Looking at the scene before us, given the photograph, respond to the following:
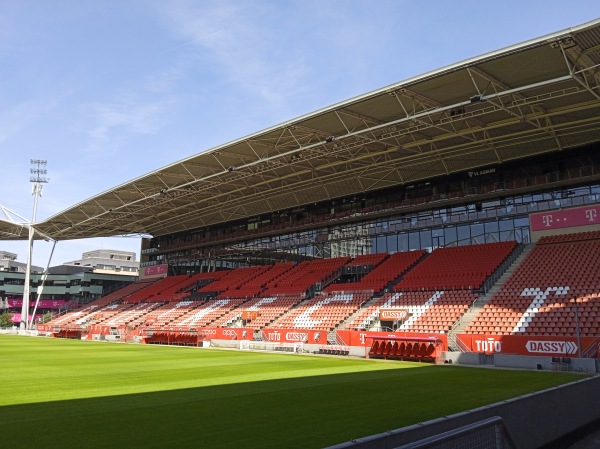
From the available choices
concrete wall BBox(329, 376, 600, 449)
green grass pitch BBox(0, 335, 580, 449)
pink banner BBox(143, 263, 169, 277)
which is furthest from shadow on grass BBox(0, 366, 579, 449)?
pink banner BBox(143, 263, 169, 277)

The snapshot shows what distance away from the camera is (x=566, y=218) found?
29.5m

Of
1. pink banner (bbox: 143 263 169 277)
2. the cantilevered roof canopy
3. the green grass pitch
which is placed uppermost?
the cantilevered roof canopy

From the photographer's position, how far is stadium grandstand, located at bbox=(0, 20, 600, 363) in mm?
21344

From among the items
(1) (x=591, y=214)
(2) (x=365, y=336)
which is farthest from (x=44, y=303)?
(1) (x=591, y=214)

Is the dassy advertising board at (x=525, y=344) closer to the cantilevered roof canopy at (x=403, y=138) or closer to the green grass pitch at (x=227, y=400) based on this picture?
the green grass pitch at (x=227, y=400)

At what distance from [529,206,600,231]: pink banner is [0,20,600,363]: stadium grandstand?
85 mm

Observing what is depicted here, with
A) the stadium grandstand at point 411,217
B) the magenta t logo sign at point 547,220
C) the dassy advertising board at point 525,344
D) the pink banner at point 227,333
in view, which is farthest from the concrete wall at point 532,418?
the pink banner at point 227,333

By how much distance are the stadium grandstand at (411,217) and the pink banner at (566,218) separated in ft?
0.28

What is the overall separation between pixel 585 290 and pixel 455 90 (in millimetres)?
11395

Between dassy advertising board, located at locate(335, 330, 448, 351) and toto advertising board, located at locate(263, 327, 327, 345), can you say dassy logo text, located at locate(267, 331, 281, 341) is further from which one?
dassy advertising board, located at locate(335, 330, 448, 351)

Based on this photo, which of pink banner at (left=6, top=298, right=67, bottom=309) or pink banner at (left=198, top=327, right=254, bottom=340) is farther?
pink banner at (left=6, top=298, right=67, bottom=309)

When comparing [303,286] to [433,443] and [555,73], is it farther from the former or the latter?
[433,443]

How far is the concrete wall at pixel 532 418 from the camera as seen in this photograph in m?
5.62

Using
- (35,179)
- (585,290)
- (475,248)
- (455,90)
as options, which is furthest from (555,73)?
(35,179)
